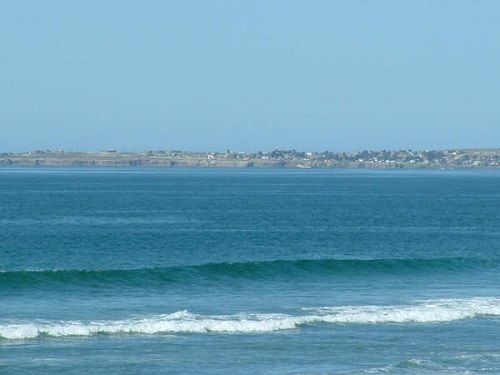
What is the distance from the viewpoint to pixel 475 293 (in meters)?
40.8

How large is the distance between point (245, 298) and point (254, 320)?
619 cm

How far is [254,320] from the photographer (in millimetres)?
33031

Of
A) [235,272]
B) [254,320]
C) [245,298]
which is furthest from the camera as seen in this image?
[235,272]

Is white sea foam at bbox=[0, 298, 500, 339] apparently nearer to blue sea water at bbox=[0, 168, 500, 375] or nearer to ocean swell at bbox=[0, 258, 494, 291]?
blue sea water at bbox=[0, 168, 500, 375]

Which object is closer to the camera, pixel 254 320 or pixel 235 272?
pixel 254 320

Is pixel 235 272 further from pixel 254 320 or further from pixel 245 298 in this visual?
pixel 254 320

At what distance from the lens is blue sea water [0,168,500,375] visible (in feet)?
91.8

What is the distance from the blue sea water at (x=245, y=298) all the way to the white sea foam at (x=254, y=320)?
0.06 meters

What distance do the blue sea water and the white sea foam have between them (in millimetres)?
59

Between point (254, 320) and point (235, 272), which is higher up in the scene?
point (254, 320)

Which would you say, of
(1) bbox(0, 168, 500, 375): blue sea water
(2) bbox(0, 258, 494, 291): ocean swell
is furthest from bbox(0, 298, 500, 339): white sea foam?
(2) bbox(0, 258, 494, 291): ocean swell

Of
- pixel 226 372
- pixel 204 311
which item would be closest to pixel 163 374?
pixel 226 372

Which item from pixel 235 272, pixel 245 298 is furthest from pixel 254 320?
pixel 235 272

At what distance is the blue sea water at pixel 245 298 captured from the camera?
28.0 metres
